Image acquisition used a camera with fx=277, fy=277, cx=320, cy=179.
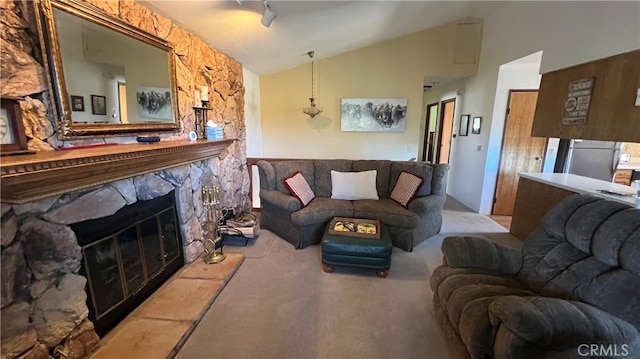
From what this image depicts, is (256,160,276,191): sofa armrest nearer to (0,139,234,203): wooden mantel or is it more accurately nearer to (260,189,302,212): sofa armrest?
(260,189,302,212): sofa armrest

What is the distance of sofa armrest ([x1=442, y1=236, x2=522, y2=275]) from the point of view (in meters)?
1.85

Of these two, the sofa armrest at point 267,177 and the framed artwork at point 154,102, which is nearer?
the framed artwork at point 154,102

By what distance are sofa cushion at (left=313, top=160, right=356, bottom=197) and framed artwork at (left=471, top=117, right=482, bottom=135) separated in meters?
2.42

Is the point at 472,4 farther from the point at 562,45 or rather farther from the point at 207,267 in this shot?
the point at 207,267

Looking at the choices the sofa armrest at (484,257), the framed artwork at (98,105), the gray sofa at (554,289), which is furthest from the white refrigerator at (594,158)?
the framed artwork at (98,105)

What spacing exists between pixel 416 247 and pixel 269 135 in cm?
329

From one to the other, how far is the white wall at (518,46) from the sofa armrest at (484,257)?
2.06 metres

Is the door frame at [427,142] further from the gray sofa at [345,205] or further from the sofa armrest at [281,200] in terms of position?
the sofa armrest at [281,200]

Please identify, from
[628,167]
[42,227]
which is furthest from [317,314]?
[628,167]

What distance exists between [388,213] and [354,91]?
106 inches

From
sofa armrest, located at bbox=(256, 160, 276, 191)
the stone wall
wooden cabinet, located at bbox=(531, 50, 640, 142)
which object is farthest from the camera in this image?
sofa armrest, located at bbox=(256, 160, 276, 191)

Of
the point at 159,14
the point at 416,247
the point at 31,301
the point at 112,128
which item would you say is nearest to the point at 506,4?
the point at 416,247

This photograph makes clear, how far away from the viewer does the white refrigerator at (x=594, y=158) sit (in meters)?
3.70

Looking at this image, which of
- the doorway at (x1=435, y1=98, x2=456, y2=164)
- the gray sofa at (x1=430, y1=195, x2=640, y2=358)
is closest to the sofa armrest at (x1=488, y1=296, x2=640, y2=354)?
the gray sofa at (x1=430, y1=195, x2=640, y2=358)
